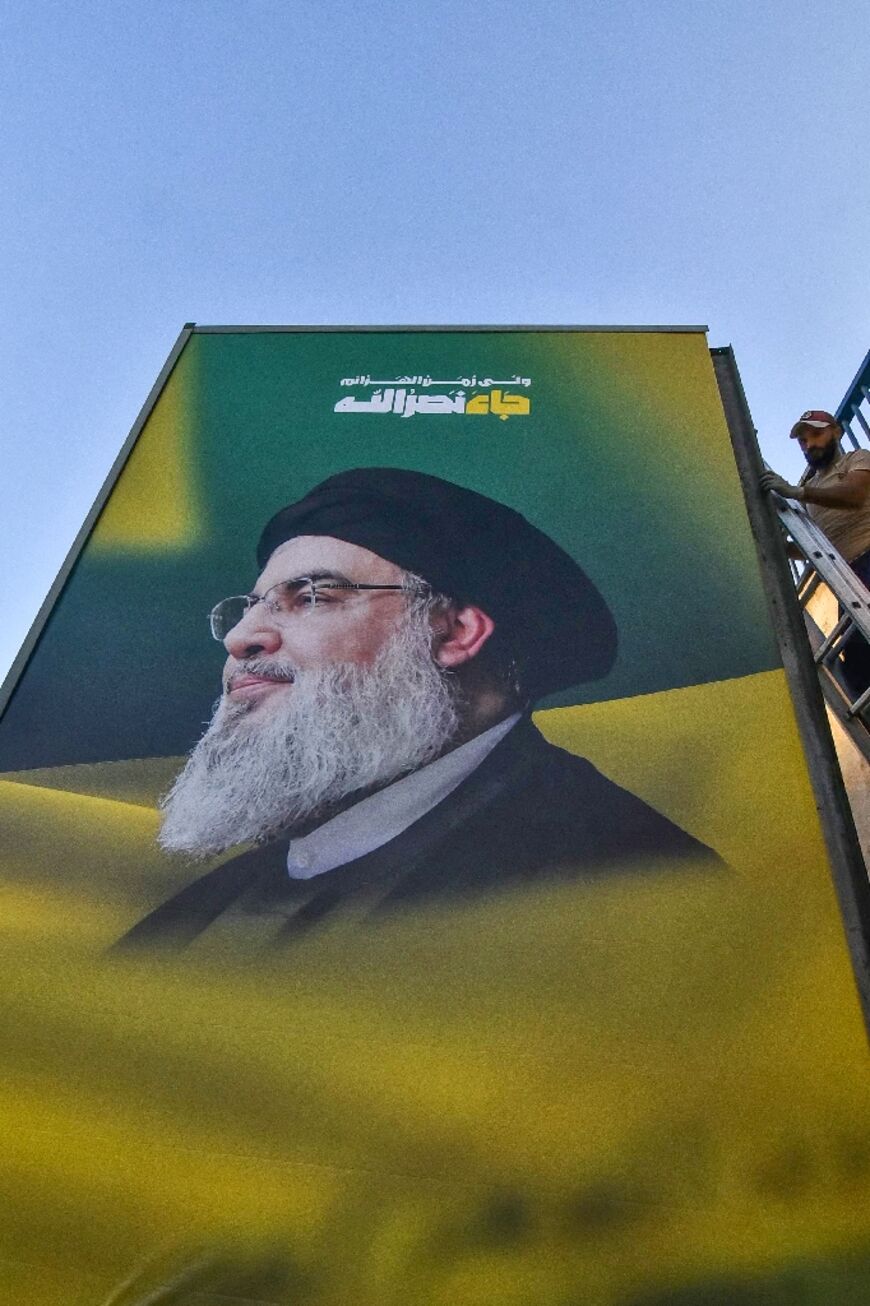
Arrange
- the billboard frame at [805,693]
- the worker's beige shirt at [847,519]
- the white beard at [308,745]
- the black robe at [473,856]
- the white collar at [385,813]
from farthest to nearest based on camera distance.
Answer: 1. the worker's beige shirt at [847,519]
2. the white beard at [308,745]
3. the white collar at [385,813]
4. the black robe at [473,856]
5. the billboard frame at [805,693]

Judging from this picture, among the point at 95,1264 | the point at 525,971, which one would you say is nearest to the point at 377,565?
the point at 525,971

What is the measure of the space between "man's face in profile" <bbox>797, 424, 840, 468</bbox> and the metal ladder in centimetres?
55

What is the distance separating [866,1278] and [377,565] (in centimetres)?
287

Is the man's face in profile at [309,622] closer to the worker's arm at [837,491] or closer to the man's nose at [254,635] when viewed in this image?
the man's nose at [254,635]

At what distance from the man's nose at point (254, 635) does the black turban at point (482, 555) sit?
0.28 metres

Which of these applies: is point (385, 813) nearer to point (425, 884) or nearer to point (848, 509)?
point (425, 884)

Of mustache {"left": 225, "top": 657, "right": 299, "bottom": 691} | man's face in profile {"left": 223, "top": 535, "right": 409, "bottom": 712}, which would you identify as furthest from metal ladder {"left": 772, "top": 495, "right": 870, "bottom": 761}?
mustache {"left": 225, "top": 657, "right": 299, "bottom": 691}

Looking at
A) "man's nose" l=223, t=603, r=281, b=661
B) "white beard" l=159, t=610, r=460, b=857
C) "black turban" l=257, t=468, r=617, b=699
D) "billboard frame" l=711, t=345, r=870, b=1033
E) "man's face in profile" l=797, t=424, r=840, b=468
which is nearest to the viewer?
"billboard frame" l=711, t=345, r=870, b=1033

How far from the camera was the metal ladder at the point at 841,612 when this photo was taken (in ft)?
12.2

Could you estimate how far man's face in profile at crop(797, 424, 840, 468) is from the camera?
4828 mm

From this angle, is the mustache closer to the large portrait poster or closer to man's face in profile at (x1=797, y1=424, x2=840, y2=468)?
the large portrait poster

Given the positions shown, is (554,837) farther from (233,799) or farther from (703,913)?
(233,799)

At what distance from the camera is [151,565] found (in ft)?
13.7

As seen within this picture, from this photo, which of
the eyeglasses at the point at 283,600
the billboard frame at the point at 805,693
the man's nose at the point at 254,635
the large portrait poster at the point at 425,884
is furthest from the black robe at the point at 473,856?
the eyeglasses at the point at 283,600
